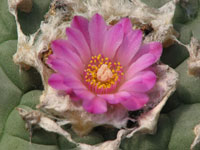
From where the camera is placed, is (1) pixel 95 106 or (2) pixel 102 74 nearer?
(1) pixel 95 106

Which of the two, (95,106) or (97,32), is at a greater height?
(97,32)

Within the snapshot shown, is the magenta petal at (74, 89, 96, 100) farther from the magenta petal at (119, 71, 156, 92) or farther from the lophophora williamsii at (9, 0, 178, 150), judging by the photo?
the magenta petal at (119, 71, 156, 92)

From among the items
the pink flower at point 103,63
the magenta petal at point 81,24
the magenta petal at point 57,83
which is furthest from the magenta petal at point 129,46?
the magenta petal at point 57,83

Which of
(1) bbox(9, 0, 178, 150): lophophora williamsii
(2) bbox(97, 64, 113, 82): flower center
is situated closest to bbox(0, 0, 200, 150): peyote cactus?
(1) bbox(9, 0, 178, 150): lophophora williamsii

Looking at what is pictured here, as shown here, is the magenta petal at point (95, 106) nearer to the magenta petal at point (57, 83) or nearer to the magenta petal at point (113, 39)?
the magenta petal at point (57, 83)

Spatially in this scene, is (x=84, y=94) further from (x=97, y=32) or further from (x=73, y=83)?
(x=97, y=32)

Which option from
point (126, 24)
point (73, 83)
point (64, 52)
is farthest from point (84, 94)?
point (126, 24)
